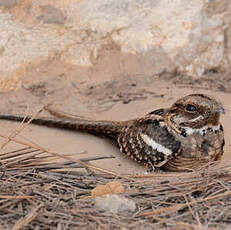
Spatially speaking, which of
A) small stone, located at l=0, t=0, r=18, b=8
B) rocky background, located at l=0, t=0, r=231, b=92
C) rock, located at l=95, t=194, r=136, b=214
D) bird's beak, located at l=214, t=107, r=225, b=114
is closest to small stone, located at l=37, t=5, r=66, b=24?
rocky background, located at l=0, t=0, r=231, b=92

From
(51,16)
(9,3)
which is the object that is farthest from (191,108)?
(9,3)

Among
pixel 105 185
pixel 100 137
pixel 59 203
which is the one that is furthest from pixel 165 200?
pixel 100 137

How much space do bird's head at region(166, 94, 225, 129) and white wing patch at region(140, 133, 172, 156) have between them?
19 centimetres

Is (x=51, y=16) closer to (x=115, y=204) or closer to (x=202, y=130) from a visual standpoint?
(x=202, y=130)

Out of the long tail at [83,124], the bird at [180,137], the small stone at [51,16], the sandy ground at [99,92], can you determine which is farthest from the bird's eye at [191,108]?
the small stone at [51,16]

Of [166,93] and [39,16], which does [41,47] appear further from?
[166,93]

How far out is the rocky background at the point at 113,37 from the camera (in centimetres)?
469

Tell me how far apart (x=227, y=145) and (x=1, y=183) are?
7.45 feet

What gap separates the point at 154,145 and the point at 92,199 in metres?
1.37

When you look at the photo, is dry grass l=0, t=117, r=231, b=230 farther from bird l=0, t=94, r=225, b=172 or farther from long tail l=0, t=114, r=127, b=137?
long tail l=0, t=114, r=127, b=137

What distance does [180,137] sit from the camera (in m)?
3.77

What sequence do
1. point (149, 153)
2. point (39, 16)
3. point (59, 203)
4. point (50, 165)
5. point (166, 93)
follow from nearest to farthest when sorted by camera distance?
point (59, 203) < point (50, 165) < point (149, 153) < point (39, 16) < point (166, 93)

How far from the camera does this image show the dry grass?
2.29m

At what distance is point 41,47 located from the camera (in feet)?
15.7
